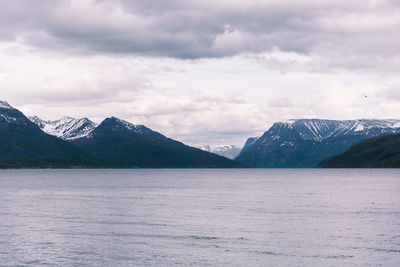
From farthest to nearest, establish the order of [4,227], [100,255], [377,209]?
[377,209], [4,227], [100,255]

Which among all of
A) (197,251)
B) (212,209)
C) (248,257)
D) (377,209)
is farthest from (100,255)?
(377,209)

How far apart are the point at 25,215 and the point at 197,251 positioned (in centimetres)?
4467

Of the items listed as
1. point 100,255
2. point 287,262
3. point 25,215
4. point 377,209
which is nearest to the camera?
point 287,262

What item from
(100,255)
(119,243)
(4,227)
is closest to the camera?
(100,255)

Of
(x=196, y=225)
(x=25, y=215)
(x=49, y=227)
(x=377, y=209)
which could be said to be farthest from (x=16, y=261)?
(x=377, y=209)

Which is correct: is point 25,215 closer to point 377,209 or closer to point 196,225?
point 196,225

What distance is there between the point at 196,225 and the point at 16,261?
3008 cm

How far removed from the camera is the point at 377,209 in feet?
325

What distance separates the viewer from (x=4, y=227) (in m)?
73.2

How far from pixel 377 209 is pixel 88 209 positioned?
56104 mm

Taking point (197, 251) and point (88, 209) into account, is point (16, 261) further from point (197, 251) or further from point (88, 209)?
point (88, 209)

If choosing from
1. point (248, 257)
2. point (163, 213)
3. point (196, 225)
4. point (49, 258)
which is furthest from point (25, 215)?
point (248, 257)

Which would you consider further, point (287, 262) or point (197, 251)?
point (197, 251)

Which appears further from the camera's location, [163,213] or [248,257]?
[163,213]
